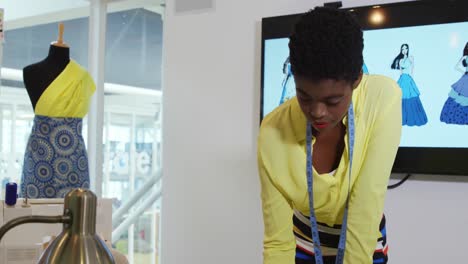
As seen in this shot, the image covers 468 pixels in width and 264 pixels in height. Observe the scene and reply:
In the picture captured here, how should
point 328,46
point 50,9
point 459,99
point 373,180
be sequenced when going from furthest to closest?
point 50,9 → point 459,99 → point 373,180 → point 328,46

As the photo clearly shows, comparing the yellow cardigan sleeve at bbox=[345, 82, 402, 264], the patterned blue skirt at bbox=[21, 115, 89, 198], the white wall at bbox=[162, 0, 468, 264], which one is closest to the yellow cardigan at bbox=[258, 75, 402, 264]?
the yellow cardigan sleeve at bbox=[345, 82, 402, 264]

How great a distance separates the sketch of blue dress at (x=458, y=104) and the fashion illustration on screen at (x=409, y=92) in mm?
104

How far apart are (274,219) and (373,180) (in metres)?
0.31

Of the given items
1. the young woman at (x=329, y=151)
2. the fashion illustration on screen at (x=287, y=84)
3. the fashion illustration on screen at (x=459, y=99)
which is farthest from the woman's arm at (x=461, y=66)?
the young woman at (x=329, y=151)

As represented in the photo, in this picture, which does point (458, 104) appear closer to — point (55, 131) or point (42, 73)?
point (55, 131)

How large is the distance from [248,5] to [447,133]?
136 cm

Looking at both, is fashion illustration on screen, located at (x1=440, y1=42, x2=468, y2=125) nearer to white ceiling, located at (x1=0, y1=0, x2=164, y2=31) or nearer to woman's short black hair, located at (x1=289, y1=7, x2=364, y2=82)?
woman's short black hair, located at (x1=289, y1=7, x2=364, y2=82)

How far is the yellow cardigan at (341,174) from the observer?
4.40ft

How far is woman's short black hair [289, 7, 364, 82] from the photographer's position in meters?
1.19

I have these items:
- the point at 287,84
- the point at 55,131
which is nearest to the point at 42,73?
the point at 55,131

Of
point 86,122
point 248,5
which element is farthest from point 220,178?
point 86,122

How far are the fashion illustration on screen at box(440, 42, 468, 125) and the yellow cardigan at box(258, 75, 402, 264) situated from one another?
1.20 meters

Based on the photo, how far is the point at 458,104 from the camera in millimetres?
2465

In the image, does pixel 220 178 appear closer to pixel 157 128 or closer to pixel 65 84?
pixel 65 84
